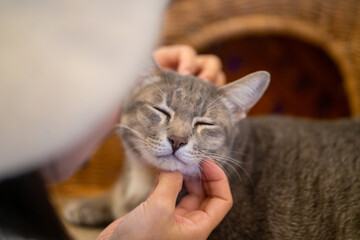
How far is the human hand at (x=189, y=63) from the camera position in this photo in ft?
4.35

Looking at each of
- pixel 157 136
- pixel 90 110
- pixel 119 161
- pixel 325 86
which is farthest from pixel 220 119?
pixel 325 86

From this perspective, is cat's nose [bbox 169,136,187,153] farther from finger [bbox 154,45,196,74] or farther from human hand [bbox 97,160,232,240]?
finger [bbox 154,45,196,74]

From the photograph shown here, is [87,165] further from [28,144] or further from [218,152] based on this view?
[28,144]

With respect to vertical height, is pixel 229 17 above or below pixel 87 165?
above

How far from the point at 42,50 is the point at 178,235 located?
52cm

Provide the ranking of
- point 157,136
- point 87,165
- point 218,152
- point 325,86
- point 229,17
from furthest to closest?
1. point 325,86
2. point 87,165
3. point 229,17
4. point 218,152
5. point 157,136

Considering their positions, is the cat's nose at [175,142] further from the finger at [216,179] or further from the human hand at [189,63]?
the human hand at [189,63]

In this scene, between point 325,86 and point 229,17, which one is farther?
point 325,86

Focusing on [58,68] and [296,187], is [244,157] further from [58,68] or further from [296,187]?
[58,68]

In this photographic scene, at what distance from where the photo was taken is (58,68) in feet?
1.46

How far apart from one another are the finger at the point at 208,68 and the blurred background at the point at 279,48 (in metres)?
0.42

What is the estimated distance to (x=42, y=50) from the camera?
42cm

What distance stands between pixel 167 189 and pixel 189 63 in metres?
0.70

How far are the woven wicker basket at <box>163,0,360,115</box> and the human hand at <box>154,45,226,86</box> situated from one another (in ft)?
1.35
